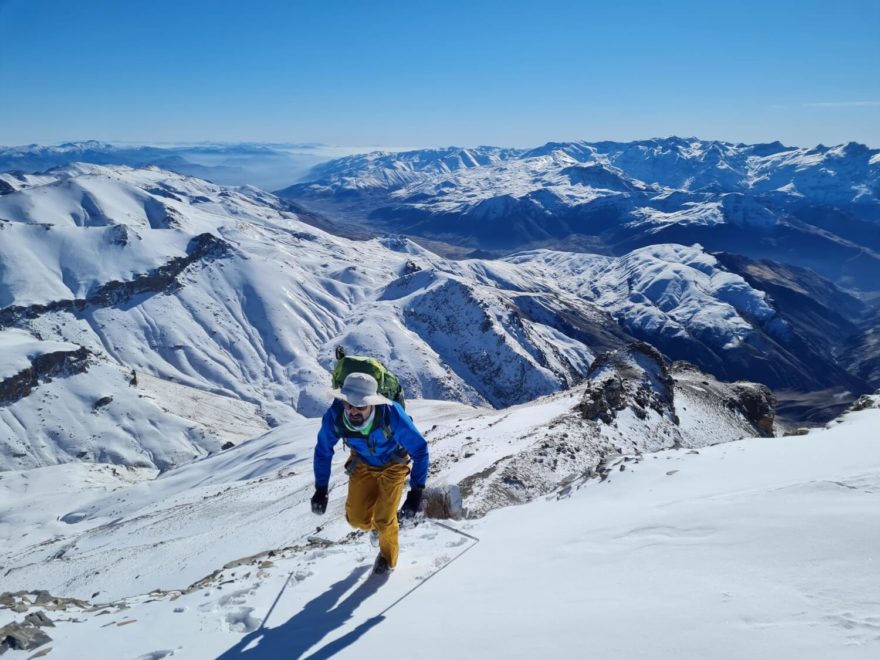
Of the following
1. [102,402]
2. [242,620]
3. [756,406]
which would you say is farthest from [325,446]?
[102,402]

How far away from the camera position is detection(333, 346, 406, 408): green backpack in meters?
7.39

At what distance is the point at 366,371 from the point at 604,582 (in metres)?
3.90

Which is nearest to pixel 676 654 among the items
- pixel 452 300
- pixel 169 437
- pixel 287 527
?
pixel 287 527

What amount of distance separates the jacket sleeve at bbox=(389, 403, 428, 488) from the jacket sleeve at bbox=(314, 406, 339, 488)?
3.00ft

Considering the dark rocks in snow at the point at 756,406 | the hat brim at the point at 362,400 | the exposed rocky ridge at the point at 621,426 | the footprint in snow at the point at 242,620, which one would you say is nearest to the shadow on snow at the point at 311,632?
the footprint in snow at the point at 242,620

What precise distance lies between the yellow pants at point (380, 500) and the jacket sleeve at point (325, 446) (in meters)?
0.46

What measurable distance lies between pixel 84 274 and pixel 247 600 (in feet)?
602

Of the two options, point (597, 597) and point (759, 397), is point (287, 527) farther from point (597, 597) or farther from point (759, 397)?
point (759, 397)

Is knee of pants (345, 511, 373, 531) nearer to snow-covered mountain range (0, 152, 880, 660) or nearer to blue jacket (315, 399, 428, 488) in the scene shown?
snow-covered mountain range (0, 152, 880, 660)

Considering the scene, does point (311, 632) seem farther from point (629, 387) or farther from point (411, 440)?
point (629, 387)

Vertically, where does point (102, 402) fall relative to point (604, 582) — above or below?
below

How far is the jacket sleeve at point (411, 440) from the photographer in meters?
7.67

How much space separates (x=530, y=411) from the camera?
28078mm

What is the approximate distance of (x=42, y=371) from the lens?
10369 cm
